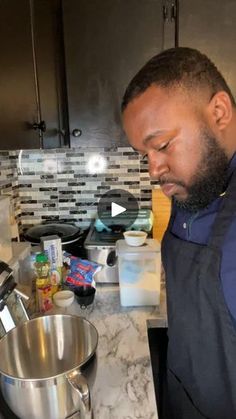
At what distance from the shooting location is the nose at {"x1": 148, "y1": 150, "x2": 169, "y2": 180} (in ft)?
2.34

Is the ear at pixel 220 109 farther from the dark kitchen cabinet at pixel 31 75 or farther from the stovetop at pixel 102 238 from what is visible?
the stovetop at pixel 102 238

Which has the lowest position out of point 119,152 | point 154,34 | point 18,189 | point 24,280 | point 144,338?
point 144,338

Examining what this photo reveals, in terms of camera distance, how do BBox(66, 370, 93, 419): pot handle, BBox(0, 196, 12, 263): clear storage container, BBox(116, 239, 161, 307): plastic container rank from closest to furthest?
BBox(66, 370, 93, 419): pot handle, BBox(0, 196, 12, 263): clear storage container, BBox(116, 239, 161, 307): plastic container

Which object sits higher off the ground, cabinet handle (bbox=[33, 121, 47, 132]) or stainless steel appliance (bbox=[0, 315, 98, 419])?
cabinet handle (bbox=[33, 121, 47, 132])

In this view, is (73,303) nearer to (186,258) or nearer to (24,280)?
(24,280)

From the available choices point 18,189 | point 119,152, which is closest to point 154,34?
point 119,152

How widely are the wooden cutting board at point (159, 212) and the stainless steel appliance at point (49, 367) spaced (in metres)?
0.86

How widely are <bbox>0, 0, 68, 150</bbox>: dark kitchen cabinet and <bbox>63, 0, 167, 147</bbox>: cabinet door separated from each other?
2.0 inches

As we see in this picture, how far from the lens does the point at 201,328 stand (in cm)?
74

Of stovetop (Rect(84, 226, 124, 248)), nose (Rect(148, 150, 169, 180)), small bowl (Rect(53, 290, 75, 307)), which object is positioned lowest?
small bowl (Rect(53, 290, 75, 307))

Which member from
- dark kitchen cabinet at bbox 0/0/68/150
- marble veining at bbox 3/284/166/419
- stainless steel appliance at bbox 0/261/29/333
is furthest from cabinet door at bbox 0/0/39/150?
marble veining at bbox 3/284/166/419

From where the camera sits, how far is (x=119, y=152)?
1588mm

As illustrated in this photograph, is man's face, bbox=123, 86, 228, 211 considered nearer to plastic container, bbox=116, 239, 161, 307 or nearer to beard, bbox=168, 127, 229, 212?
beard, bbox=168, 127, 229, 212

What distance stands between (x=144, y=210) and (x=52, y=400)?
3.57ft
